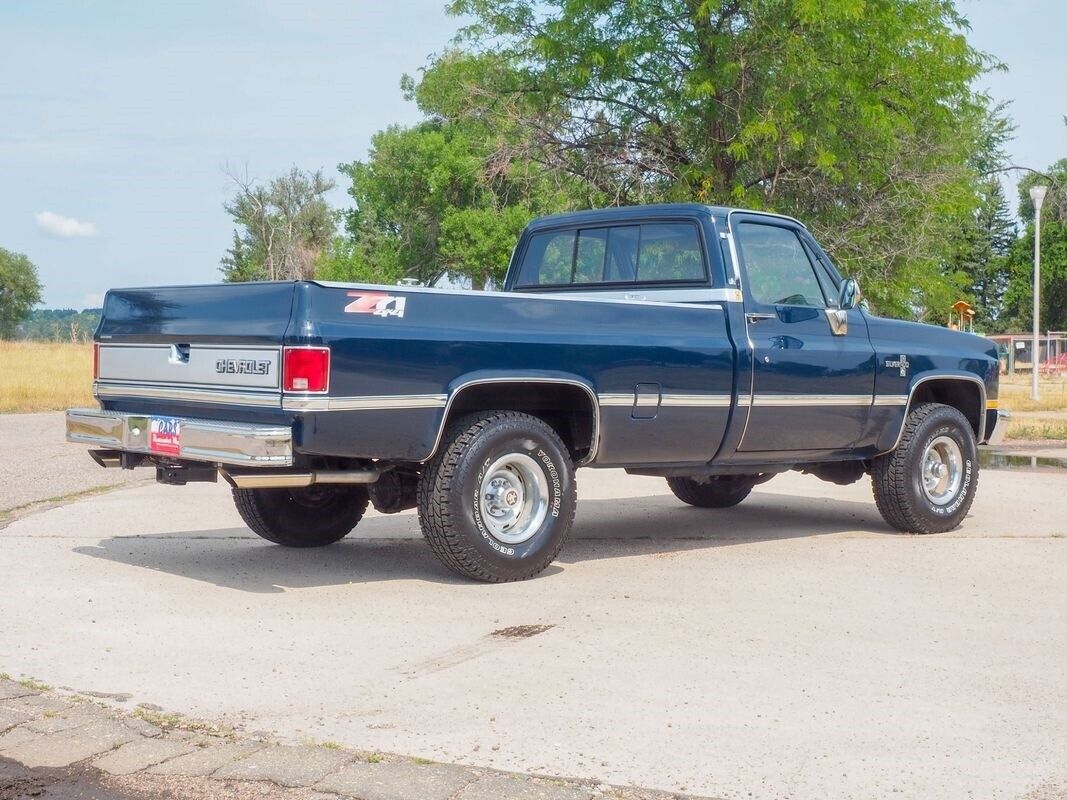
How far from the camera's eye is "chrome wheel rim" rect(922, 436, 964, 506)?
31.3 ft

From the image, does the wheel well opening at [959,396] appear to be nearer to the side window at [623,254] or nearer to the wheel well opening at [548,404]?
the side window at [623,254]

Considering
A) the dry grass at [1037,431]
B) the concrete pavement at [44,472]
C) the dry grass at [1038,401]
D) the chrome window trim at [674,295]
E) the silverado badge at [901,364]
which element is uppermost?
the chrome window trim at [674,295]

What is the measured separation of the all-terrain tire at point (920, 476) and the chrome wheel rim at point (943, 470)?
0.03 feet

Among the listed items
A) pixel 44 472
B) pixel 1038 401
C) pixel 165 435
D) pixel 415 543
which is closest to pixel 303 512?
pixel 415 543

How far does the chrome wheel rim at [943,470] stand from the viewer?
31.3 ft

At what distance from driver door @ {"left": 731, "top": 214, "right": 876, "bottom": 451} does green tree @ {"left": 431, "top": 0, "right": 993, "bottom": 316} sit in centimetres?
1013

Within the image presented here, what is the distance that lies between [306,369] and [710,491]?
4888mm

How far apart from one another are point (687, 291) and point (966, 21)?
15.7 metres

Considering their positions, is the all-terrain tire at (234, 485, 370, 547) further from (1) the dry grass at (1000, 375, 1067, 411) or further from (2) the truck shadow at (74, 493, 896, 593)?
(1) the dry grass at (1000, 375, 1067, 411)

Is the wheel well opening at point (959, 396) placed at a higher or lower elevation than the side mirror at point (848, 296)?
lower

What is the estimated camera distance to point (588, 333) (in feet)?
24.3

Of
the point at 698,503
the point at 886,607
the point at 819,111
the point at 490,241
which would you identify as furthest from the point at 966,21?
the point at 490,241

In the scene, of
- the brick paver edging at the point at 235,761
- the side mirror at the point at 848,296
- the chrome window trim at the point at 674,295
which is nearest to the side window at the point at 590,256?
the chrome window trim at the point at 674,295

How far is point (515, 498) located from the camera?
7367 mm
